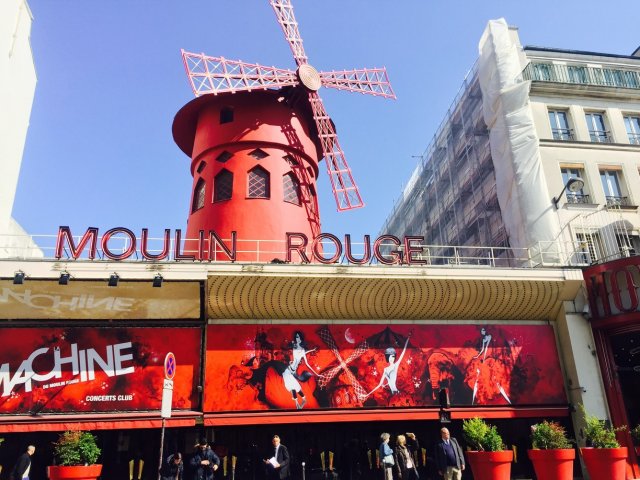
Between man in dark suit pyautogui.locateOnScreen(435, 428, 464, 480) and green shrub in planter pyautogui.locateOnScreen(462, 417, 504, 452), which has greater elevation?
green shrub in planter pyautogui.locateOnScreen(462, 417, 504, 452)

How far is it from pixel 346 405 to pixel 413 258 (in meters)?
3.63

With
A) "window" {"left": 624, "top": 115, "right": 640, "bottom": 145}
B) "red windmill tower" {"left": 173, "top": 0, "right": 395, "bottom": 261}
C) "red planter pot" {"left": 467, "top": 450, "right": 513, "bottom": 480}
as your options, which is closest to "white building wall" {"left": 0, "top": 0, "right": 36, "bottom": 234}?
"red windmill tower" {"left": 173, "top": 0, "right": 395, "bottom": 261}

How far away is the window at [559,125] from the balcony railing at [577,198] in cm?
183

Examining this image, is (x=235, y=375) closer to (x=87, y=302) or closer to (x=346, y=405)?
(x=346, y=405)

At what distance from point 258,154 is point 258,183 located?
0.86m

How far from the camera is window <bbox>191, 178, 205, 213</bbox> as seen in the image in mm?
15094

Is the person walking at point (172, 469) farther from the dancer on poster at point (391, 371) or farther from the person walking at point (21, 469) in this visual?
the dancer on poster at point (391, 371)

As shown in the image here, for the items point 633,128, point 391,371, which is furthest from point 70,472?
point 633,128

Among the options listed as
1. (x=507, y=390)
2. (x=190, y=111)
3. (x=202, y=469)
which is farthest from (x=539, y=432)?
(x=190, y=111)

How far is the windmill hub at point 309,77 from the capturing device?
1619 centimetres

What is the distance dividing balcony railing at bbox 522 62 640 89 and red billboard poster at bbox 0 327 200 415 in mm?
12712

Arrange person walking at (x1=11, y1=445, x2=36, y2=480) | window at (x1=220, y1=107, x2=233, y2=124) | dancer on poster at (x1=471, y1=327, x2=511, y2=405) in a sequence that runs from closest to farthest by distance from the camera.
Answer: person walking at (x1=11, y1=445, x2=36, y2=480)
dancer on poster at (x1=471, y1=327, x2=511, y2=405)
window at (x1=220, y1=107, x2=233, y2=124)

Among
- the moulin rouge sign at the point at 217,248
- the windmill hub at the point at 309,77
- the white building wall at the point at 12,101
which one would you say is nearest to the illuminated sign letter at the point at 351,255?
the moulin rouge sign at the point at 217,248

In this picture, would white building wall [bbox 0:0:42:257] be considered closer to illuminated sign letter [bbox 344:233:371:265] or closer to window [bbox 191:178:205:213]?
window [bbox 191:178:205:213]
